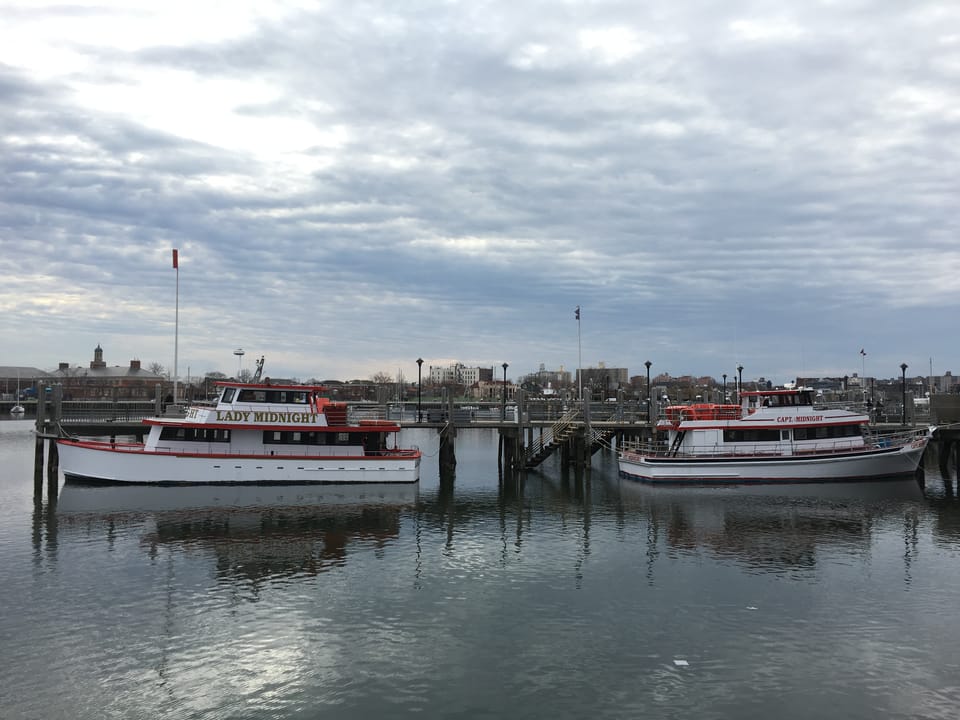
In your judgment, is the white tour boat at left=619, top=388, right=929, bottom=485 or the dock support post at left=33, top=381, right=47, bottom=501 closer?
the dock support post at left=33, top=381, right=47, bottom=501

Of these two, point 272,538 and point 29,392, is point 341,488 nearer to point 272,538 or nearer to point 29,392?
point 272,538

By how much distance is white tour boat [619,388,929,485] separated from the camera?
37.0 meters

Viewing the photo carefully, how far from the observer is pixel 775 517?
28781mm

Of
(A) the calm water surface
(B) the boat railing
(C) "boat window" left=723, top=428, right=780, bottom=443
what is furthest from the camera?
(C) "boat window" left=723, top=428, right=780, bottom=443

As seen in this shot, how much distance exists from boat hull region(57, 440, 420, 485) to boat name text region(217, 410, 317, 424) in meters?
1.95

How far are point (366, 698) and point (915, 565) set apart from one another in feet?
60.6

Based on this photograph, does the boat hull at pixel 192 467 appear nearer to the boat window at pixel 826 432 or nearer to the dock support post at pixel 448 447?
the dock support post at pixel 448 447

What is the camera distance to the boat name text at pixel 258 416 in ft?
115

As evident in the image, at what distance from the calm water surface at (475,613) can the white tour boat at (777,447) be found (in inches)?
278

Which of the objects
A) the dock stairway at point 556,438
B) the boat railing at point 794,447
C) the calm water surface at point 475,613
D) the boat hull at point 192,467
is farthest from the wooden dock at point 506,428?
the calm water surface at point 475,613

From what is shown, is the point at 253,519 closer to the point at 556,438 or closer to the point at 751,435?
the point at 556,438

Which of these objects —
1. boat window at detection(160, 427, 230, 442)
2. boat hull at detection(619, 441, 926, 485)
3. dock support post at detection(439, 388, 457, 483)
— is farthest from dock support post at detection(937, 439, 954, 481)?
boat window at detection(160, 427, 230, 442)

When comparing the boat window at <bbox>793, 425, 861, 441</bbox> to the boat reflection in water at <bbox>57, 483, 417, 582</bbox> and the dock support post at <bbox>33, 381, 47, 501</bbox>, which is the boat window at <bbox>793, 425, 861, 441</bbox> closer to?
the boat reflection in water at <bbox>57, 483, 417, 582</bbox>

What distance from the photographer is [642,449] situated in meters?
42.2
